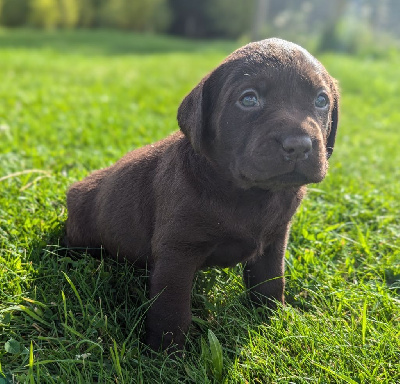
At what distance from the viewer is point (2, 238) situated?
10.6 feet

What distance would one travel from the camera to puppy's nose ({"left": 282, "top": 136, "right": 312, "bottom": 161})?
7.13ft

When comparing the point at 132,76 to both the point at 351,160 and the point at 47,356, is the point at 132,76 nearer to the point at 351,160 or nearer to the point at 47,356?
the point at 351,160

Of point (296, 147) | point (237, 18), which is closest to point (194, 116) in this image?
point (296, 147)

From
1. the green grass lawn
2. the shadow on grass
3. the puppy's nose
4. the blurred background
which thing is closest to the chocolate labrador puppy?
the puppy's nose

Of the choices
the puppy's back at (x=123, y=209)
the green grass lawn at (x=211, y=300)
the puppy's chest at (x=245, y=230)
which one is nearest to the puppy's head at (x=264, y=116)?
the puppy's chest at (x=245, y=230)

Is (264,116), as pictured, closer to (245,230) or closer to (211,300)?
(245,230)

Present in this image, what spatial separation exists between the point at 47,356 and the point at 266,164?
139 centimetres

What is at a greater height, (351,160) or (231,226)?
(231,226)

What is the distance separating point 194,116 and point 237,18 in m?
34.5

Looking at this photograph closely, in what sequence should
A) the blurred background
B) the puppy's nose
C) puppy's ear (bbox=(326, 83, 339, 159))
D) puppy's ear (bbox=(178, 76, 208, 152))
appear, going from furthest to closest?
the blurred background
puppy's ear (bbox=(326, 83, 339, 159))
puppy's ear (bbox=(178, 76, 208, 152))
the puppy's nose

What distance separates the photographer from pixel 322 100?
8.22 ft

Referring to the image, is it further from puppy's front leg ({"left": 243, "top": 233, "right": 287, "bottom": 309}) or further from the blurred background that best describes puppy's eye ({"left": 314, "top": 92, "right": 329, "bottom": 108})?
the blurred background

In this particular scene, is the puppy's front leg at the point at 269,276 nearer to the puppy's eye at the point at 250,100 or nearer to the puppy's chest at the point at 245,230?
the puppy's chest at the point at 245,230

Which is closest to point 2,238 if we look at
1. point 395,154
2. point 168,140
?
point 168,140
